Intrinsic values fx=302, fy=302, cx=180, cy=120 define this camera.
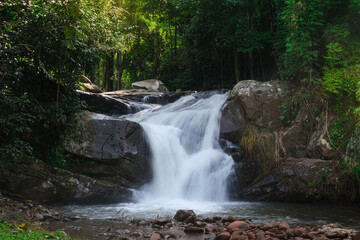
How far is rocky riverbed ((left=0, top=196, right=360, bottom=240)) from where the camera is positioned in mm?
5473

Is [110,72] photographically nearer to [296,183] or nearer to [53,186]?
[53,186]

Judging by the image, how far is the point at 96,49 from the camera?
32.9 ft

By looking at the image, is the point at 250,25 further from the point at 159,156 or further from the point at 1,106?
the point at 1,106

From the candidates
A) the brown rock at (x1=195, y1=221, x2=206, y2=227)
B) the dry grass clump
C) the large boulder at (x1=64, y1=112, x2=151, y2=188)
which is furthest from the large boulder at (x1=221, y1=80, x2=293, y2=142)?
the brown rock at (x1=195, y1=221, x2=206, y2=227)

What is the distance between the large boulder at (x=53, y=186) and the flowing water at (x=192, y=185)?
0.42 m

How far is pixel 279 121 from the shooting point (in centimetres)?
1142

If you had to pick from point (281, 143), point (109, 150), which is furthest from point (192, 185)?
point (281, 143)

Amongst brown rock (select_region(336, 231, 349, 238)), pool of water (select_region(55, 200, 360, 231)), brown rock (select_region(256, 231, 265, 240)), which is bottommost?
pool of water (select_region(55, 200, 360, 231))

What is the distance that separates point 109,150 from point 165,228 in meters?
4.11

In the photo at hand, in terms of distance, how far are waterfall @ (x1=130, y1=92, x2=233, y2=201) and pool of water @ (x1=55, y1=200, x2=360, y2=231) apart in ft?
2.24

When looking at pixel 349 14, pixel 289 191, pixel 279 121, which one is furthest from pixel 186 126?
pixel 349 14

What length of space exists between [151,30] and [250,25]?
15.6 meters

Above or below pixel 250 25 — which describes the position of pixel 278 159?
below

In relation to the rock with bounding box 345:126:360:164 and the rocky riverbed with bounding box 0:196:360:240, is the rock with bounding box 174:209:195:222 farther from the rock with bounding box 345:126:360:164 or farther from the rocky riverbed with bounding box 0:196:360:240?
the rock with bounding box 345:126:360:164
